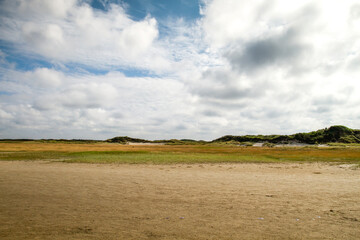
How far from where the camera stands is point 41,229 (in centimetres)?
664

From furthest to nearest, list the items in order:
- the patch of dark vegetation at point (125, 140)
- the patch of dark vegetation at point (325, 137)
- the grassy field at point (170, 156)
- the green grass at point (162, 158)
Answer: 1. the patch of dark vegetation at point (125, 140)
2. the patch of dark vegetation at point (325, 137)
3. the grassy field at point (170, 156)
4. the green grass at point (162, 158)

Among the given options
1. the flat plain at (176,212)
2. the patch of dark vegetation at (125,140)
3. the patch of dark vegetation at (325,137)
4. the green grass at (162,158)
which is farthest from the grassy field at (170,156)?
the patch of dark vegetation at (125,140)

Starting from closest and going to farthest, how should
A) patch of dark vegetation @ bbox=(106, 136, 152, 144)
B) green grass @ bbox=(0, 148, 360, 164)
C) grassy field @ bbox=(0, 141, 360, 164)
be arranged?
green grass @ bbox=(0, 148, 360, 164) < grassy field @ bbox=(0, 141, 360, 164) < patch of dark vegetation @ bbox=(106, 136, 152, 144)

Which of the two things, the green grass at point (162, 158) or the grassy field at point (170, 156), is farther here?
the grassy field at point (170, 156)

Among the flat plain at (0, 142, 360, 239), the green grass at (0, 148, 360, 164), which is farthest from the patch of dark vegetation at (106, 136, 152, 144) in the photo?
the flat plain at (0, 142, 360, 239)

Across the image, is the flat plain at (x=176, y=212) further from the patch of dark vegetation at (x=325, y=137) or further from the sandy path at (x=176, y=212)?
the patch of dark vegetation at (x=325, y=137)

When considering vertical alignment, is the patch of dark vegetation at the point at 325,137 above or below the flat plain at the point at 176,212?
above

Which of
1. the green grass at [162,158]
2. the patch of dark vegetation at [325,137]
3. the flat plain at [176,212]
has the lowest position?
the flat plain at [176,212]

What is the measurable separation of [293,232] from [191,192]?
20.1 feet

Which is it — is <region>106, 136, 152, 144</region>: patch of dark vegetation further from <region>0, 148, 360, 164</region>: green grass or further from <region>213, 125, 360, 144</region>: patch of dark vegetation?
<region>0, 148, 360, 164</region>: green grass

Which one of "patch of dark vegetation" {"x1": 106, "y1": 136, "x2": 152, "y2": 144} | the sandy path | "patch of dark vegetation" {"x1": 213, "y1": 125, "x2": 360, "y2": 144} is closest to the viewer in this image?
the sandy path

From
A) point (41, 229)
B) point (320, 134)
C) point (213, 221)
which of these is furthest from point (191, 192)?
point (320, 134)

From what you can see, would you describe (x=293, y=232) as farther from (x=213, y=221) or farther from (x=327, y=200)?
(x=327, y=200)

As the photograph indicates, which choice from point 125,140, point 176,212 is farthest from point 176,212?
point 125,140
